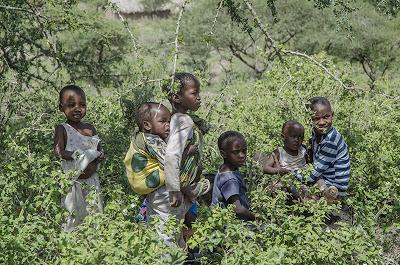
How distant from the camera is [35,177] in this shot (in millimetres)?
4270

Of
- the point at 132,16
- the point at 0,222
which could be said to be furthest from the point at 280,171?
the point at 132,16

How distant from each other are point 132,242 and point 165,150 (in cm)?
86

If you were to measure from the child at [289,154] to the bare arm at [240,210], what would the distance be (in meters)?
0.65

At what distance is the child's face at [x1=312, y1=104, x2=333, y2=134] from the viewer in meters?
4.64

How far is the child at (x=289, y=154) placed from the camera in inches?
189

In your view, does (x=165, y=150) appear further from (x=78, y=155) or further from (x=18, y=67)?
(x=18, y=67)

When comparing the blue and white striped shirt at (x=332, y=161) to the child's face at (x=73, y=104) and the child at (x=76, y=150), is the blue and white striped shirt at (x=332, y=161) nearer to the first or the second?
the child at (x=76, y=150)

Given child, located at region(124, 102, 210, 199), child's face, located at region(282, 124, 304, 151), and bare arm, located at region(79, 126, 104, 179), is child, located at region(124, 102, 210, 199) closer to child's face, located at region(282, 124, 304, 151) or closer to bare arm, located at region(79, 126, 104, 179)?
bare arm, located at region(79, 126, 104, 179)

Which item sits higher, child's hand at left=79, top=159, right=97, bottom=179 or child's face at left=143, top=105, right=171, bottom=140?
child's face at left=143, top=105, right=171, bottom=140

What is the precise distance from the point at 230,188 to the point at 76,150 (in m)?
1.07

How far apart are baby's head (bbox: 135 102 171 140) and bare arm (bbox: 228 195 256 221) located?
63 cm

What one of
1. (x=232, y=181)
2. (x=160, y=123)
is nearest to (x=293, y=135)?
(x=232, y=181)

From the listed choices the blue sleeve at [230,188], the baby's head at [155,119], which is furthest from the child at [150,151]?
the blue sleeve at [230,188]

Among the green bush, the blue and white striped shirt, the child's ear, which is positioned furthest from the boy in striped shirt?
the child's ear
